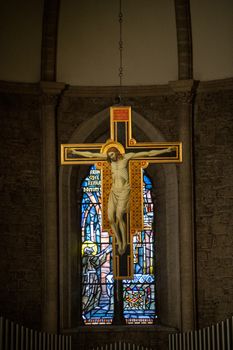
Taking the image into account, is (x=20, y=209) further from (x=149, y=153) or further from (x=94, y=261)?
(x=149, y=153)

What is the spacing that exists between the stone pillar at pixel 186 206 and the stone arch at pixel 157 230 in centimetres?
19

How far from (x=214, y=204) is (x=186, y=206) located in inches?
23.6

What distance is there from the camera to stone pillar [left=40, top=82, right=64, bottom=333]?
18516mm

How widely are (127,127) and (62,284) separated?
16.1 feet

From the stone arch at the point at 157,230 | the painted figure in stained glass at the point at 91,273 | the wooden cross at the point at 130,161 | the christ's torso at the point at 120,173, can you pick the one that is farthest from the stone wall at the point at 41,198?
the christ's torso at the point at 120,173

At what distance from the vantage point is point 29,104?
62.7 ft

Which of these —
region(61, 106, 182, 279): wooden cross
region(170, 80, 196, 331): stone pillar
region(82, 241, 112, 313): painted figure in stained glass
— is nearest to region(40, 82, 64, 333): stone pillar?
region(82, 241, 112, 313): painted figure in stained glass

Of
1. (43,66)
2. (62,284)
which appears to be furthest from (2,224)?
(43,66)

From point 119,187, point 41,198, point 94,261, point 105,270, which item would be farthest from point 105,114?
point 119,187

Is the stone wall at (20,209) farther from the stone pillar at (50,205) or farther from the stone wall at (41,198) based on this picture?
the stone pillar at (50,205)

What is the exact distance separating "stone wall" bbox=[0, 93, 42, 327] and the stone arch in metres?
0.56

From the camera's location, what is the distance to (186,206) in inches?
736

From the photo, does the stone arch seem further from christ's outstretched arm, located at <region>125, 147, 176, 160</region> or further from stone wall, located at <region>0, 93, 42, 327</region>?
christ's outstretched arm, located at <region>125, 147, 176, 160</region>

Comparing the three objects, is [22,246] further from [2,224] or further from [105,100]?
[105,100]
